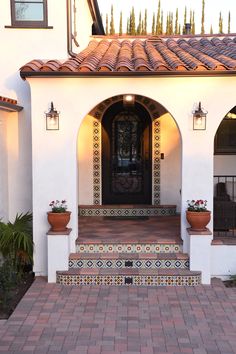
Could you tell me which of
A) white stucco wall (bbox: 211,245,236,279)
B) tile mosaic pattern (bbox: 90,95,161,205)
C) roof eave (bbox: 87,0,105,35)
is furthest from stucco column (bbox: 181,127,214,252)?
roof eave (bbox: 87,0,105,35)

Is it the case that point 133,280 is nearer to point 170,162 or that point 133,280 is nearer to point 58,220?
point 58,220

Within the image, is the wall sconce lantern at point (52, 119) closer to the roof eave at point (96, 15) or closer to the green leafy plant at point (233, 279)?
the green leafy plant at point (233, 279)

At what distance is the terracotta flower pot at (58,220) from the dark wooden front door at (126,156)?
12.5 feet

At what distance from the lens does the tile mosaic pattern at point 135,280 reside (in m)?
8.27

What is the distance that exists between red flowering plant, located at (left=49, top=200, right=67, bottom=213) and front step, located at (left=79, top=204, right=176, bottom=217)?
10.4 feet

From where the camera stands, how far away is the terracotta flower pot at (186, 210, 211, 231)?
8422 mm

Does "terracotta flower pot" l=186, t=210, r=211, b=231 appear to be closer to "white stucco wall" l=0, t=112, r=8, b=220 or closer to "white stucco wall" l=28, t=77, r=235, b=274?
"white stucco wall" l=28, t=77, r=235, b=274

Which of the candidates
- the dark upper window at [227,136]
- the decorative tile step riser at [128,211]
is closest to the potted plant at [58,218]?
the decorative tile step riser at [128,211]

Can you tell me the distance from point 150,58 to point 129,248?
420 centimetres

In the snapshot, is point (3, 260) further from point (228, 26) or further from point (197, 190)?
point (228, 26)

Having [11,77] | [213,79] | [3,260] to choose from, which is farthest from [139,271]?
[11,77]

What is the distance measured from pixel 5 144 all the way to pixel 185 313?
17.3ft

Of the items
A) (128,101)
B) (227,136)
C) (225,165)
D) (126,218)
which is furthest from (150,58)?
(126,218)

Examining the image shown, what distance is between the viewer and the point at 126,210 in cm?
1195
